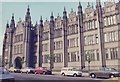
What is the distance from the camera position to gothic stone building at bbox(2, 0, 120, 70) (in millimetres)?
49156

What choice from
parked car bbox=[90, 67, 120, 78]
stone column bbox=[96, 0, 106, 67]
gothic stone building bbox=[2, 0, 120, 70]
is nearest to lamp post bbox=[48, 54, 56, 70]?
gothic stone building bbox=[2, 0, 120, 70]

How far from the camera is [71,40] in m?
58.6

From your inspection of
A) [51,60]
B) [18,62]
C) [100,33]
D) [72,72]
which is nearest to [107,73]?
[72,72]

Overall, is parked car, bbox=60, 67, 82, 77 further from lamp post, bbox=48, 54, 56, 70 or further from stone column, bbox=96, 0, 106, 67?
lamp post, bbox=48, 54, 56, 70

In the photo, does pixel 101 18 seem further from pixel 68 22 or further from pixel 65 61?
pixel 65 61

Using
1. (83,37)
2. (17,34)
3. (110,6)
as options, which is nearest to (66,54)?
(83,37)

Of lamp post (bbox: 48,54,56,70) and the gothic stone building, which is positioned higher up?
the gothic stone building

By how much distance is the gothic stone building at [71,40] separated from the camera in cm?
4916

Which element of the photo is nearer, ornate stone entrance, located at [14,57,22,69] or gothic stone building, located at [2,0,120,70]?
gothic stone building, located at [2,0,120,70]

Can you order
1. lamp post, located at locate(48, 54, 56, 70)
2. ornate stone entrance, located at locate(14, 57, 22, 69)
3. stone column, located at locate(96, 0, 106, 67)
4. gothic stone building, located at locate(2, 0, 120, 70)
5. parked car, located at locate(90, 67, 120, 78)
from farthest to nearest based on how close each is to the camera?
ornate stone entrance, located at locate(14, 57, 22, 69) → lamp post, located at locate(48, 54, 56, 70) → stone column, located at locate(96, 0, 106, 67) → gothic stone building, located at locate(2, 0, 120, 70) → parked car, located at locate(90, 67, 120, 78)

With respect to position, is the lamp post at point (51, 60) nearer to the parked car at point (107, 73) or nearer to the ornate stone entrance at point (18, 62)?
the ornate stone entrance at point (18, 62)

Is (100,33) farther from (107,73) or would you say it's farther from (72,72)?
(107,73)

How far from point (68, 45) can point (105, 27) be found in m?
13.3

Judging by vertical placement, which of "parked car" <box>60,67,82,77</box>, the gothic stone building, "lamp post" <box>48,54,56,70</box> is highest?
the gothic stone building
